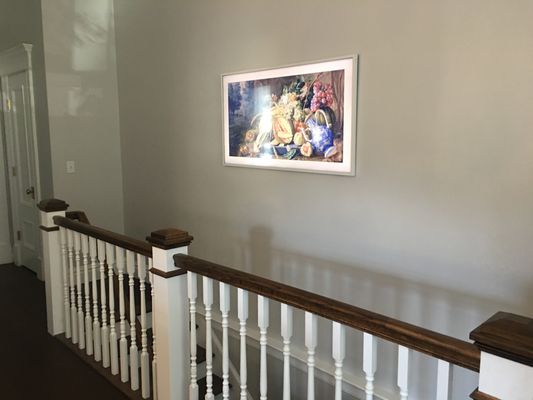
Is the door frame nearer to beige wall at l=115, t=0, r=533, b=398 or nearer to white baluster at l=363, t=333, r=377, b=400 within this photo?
beige wall at l=115, t=0, r=533, b=398

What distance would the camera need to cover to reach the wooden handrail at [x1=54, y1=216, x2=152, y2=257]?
7.47 ft

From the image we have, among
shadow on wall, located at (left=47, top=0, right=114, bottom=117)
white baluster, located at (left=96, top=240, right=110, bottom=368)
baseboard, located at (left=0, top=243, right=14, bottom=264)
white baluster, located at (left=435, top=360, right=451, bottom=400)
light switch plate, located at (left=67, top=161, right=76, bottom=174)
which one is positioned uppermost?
shadow on wall, located at (left=47, top=0, right=114, bottom=117)

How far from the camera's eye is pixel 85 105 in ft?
14.4

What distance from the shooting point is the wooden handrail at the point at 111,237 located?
7.47 feet

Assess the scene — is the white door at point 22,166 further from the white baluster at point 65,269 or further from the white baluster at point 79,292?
the white baluster at point 79,292

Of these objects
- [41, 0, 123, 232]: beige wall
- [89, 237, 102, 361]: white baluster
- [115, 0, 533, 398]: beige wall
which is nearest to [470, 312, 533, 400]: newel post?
[115, 0, 533, 398]: beige wall

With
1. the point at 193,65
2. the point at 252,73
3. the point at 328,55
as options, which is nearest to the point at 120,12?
the point at 193,65

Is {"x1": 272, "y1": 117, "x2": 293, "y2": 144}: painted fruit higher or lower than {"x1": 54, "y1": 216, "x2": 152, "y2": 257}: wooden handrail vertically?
higher

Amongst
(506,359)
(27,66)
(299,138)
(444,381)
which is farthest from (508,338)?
(27,66)

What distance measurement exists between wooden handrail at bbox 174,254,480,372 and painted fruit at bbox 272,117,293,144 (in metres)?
1.39

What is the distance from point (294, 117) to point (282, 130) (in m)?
0.14

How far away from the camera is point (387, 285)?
2.66 metres

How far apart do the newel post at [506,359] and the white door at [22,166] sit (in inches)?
175

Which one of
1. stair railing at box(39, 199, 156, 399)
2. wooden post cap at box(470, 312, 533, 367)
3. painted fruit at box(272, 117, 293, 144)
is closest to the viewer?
wooden post cap at box(470, 312, 533, 367)
